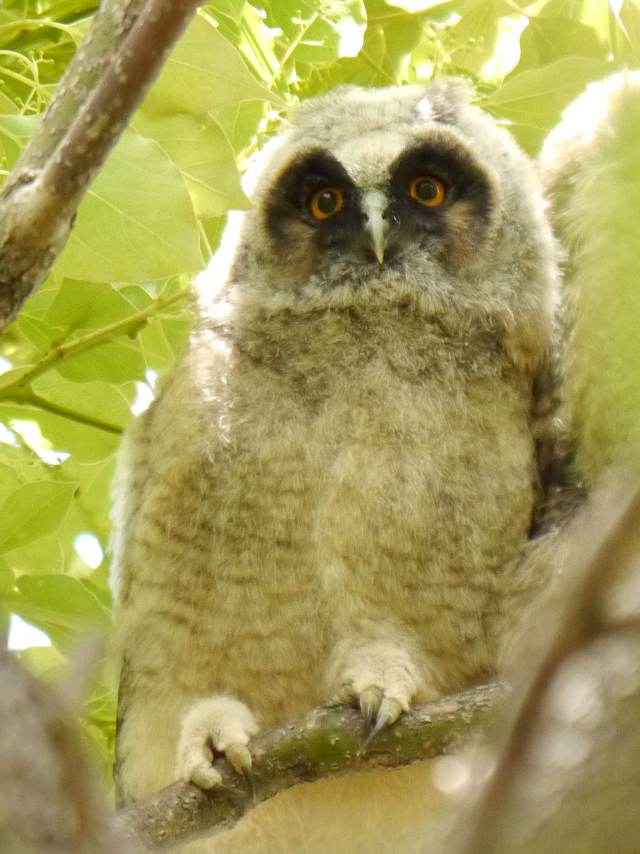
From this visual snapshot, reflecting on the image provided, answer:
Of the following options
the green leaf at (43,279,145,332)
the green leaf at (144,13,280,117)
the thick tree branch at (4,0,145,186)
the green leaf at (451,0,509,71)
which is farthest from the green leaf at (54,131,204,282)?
the green leaf at (451,0,509,71)

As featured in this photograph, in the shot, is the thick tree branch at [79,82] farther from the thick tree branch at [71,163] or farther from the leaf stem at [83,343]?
the leaf stem at [83,343]

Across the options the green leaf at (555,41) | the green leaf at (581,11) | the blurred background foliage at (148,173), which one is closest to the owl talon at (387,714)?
the blurred background foliage at (148,173)

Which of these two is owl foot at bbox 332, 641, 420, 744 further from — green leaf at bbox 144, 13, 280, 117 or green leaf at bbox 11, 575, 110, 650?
green leaf at bbox 144, 13, 280, 117

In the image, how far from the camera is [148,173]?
228cm

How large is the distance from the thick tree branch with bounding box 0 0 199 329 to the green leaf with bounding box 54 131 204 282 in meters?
0.47

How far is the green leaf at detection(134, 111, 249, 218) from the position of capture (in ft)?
8.30

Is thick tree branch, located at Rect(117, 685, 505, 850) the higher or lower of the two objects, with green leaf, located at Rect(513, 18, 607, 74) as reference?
lower

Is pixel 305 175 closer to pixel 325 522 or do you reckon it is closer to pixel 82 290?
pixel 82 290

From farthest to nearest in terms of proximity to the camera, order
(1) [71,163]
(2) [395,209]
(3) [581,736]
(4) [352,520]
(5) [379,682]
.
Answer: (2) [395,209], (4) [352,520], (5) [379,682], (1) [71,163], (3) [581,736]

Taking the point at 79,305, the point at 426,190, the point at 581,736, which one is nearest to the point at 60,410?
the point at 79,305

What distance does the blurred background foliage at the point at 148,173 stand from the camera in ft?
7.56

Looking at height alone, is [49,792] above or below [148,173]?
below

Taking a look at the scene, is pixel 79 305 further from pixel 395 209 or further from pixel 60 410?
pixel 395 209

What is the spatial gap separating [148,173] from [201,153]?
273mm
